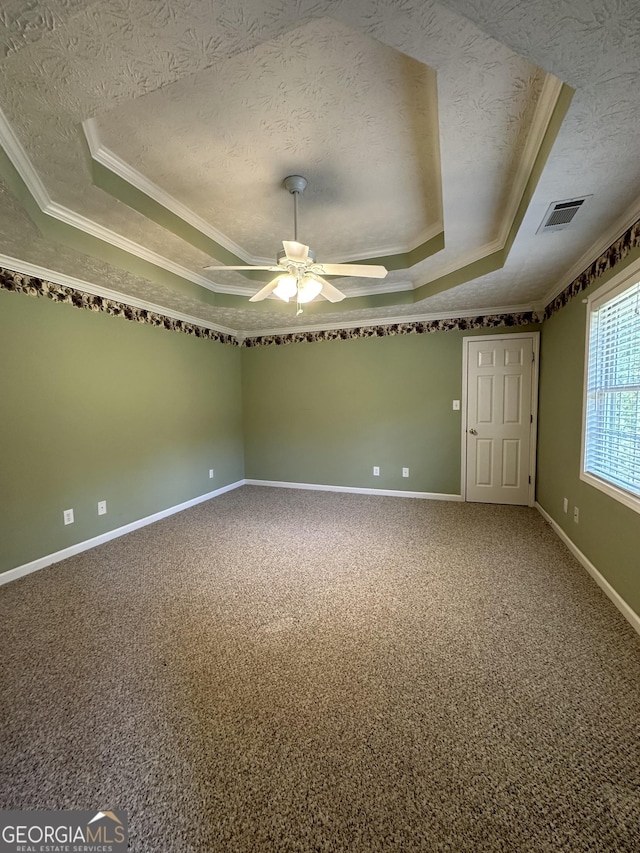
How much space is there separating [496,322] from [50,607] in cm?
498

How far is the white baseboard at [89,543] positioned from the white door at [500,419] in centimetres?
363

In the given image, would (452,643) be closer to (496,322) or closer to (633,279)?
(633,279)

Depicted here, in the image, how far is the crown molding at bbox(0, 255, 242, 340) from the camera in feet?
8.39

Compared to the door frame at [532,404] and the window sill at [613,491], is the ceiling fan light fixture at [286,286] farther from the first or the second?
the door frame at [532,404]

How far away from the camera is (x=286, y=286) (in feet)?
7.64

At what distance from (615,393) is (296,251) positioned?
233cm

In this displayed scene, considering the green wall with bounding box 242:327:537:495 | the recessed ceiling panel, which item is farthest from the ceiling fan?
the green wall with bounding box 242:327:537:495

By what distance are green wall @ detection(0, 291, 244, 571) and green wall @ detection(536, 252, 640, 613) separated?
162 inches

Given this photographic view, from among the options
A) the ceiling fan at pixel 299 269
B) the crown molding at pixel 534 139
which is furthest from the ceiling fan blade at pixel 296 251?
the crown molding at pixel 534 139

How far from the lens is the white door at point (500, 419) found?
401 centimetres

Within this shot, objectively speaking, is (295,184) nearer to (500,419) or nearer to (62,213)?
(62,213)

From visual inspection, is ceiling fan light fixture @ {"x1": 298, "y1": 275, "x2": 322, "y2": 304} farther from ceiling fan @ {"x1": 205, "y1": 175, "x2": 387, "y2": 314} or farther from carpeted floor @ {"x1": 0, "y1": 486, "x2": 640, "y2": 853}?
carpeted floor @ {"x1": 0, "y1": 486, "x2": 640, "y2": 853}

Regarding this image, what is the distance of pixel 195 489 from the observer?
444 centimetres

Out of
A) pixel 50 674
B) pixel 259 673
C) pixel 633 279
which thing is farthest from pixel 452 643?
pixel 633 279
